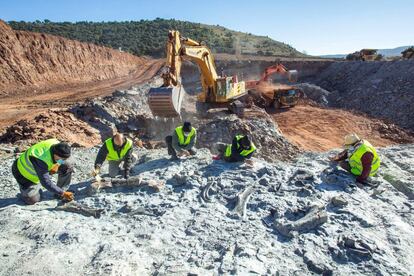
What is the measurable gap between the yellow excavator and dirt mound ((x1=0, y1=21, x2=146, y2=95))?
12293 millimetres

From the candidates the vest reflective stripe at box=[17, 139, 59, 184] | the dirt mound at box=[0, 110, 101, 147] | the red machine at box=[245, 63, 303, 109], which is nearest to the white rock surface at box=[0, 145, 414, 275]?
the vest reflective stripe at box=[17, 139, 59, 184]

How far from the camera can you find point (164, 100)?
1204 centimetres

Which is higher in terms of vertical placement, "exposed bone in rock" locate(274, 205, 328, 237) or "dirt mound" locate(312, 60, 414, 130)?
"exposed bone in rock" locate(274, 205, 328, 237)

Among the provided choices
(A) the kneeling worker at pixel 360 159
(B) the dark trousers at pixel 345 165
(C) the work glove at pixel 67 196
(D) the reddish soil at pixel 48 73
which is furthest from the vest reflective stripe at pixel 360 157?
(D) the reddish soil at pixel 48 73

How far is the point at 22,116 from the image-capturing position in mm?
15984

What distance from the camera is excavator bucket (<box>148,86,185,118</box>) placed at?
12.0 m

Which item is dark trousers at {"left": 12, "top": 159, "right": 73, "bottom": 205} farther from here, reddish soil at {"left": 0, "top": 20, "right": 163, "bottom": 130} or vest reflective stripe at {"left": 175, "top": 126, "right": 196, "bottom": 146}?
reddish soil at {"left": 0, "top": 20, "right": 163, "bottom": 130}

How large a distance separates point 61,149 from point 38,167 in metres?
0.51

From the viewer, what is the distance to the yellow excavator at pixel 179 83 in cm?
1218

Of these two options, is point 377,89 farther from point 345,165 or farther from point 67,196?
point 67,196

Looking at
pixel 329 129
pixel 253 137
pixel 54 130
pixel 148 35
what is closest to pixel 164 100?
pixel 253 137

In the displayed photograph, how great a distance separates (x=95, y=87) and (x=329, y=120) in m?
14.9

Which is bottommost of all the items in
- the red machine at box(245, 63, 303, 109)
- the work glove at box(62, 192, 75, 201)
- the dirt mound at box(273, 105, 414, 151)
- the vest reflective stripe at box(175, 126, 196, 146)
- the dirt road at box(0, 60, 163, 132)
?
the dirt mound at box(273, 105, 414, 151)

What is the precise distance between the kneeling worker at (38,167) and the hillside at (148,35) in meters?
40.4
